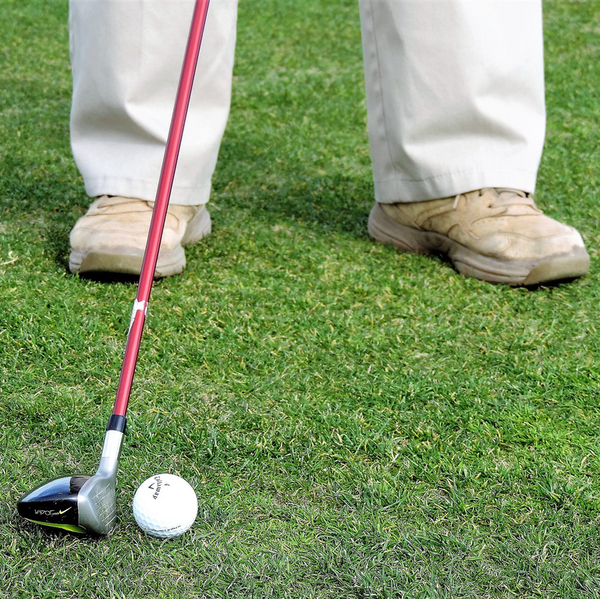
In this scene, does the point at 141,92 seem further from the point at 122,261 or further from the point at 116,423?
the point at 116,423

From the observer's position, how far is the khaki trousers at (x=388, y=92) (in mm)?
1995

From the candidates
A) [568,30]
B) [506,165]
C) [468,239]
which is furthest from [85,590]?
[568,30]

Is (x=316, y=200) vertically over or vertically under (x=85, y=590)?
under

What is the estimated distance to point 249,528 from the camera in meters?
1.24

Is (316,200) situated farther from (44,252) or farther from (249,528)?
(249,528)

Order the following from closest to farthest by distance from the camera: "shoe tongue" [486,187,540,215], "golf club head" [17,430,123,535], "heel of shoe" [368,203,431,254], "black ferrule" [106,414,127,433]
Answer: "golf club head" [17,430,123,535]
"black ferrule" [106,414,127,433]
"shoe tongue" [486,187,540,215]
"heel of shoe" [368,203,431,254]

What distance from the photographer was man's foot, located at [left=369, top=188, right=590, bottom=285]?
2.06 meters

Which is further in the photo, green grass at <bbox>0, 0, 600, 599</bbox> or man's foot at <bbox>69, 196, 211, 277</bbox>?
man's foot at <bbox>69, 196, 211, 277</bbox>

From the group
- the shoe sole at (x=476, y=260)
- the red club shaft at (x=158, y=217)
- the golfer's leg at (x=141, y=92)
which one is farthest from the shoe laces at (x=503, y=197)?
the red club shaft at (x=158, y=217)

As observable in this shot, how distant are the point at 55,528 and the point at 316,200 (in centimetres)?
167

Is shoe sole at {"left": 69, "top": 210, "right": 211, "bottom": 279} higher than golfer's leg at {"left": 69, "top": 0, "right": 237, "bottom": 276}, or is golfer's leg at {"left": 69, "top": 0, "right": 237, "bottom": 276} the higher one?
golfer's leg at {"left": 69, "top": 0, "right": 237, "bottom": 276}

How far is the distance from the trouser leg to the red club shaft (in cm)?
70

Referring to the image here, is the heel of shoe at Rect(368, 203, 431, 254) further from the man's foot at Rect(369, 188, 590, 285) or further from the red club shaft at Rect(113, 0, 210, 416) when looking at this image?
the red club shaft at Rect(113, 0, 210, 416)

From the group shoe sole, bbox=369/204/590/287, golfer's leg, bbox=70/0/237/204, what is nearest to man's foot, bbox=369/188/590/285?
shoe sole, bbox=369/204/590/287
